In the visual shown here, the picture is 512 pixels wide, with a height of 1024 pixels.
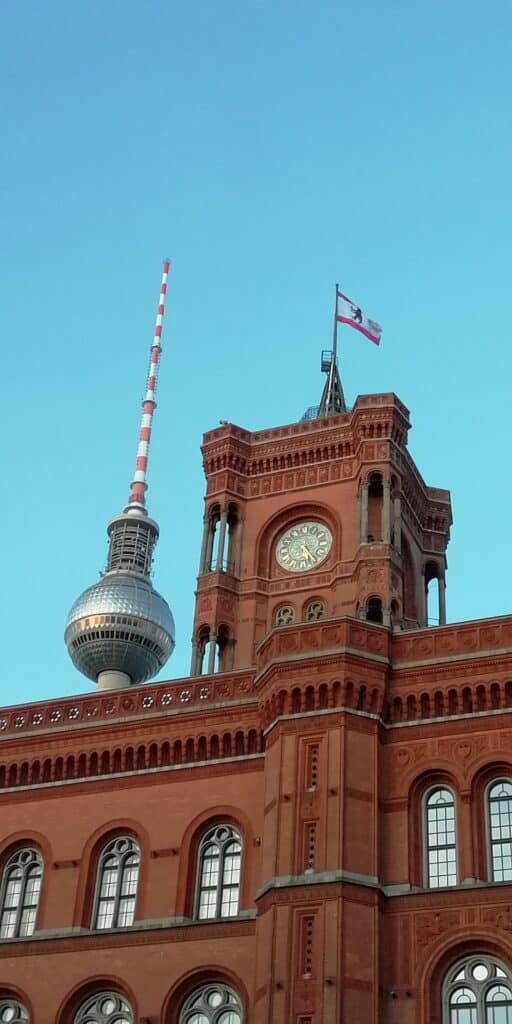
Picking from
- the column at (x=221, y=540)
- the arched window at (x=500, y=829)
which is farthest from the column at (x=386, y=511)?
the arched window at (x=500, y=829)

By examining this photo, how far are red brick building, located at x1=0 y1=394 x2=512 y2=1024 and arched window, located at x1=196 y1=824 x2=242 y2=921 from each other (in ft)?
0.18

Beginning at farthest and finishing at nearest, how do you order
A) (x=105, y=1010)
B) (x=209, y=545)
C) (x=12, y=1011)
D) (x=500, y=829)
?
(x=209, y=545) → (x=12, y=1011) → (x=105, y=1010) → (x=500, y=829)

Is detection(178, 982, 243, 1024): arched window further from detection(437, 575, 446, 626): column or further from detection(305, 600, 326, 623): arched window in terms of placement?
detection(437, 575, 446, 626): column

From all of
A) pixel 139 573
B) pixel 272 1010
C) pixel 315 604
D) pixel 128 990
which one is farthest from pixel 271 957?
pixel 139 573

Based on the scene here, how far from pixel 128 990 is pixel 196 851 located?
13.3 ft

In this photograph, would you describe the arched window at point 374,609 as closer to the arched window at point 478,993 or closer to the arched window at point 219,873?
the arched window at point 219,873

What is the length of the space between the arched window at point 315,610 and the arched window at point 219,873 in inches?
534

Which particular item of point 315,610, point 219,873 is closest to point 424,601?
point 315,610

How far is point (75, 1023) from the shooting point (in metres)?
37.7

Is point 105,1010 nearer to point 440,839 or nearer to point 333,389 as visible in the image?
point 440,839

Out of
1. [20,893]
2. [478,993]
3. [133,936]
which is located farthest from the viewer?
[20,893]

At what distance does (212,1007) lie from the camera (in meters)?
36.2

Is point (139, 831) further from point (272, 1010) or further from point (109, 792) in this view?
point (272, 1010)

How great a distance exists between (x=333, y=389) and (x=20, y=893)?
97.0 feet
